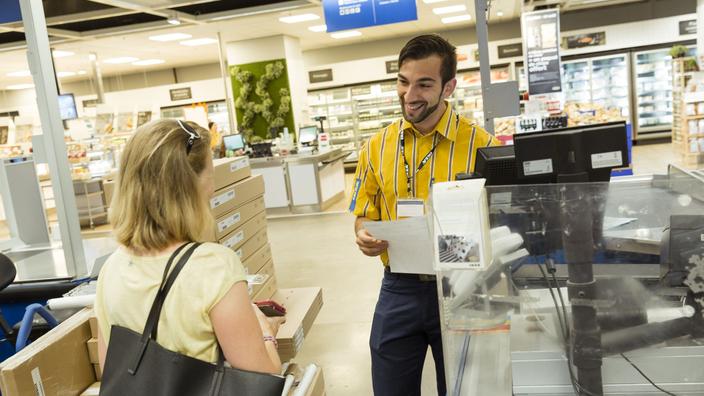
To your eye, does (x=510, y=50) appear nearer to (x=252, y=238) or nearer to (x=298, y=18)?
(x=298, y=18)

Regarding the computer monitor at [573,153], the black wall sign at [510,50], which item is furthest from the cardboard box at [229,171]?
the black wall sign at [510,50]

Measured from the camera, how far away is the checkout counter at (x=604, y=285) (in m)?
1.21

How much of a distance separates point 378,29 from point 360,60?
1.47 meters

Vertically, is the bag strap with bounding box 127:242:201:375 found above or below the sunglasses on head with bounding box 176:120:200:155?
below

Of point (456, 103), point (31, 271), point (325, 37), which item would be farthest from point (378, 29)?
point (31, 271)

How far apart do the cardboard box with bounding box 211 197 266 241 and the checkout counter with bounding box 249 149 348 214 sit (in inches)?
217

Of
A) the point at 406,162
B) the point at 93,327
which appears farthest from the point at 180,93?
the point at 406,162

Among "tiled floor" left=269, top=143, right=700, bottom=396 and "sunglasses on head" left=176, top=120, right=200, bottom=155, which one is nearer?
"sunglasses on head" left=176, top=120, right=200, bottom=155

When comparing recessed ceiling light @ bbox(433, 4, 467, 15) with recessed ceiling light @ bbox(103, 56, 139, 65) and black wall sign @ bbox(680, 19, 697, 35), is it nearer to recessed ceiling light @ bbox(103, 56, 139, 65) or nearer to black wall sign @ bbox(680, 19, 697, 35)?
black wall sign @ bbox(680, 19, 697, 35)

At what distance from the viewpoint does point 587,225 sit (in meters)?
1.24

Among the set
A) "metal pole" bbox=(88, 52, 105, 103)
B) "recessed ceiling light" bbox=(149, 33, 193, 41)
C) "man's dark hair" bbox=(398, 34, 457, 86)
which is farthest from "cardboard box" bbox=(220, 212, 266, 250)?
"metal pole" bbox=(88, 52, 105, 103)

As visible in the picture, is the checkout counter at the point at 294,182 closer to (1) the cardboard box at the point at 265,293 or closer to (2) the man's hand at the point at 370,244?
(1) the cardboard box at the point at 265,293

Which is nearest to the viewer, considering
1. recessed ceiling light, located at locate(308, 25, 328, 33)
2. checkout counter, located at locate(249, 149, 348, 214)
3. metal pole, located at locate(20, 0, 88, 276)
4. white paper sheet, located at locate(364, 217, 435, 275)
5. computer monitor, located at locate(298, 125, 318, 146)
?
white paper sheet, located at locate(364, 217, 435, 275)

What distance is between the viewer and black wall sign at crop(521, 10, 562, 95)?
28.2ft
